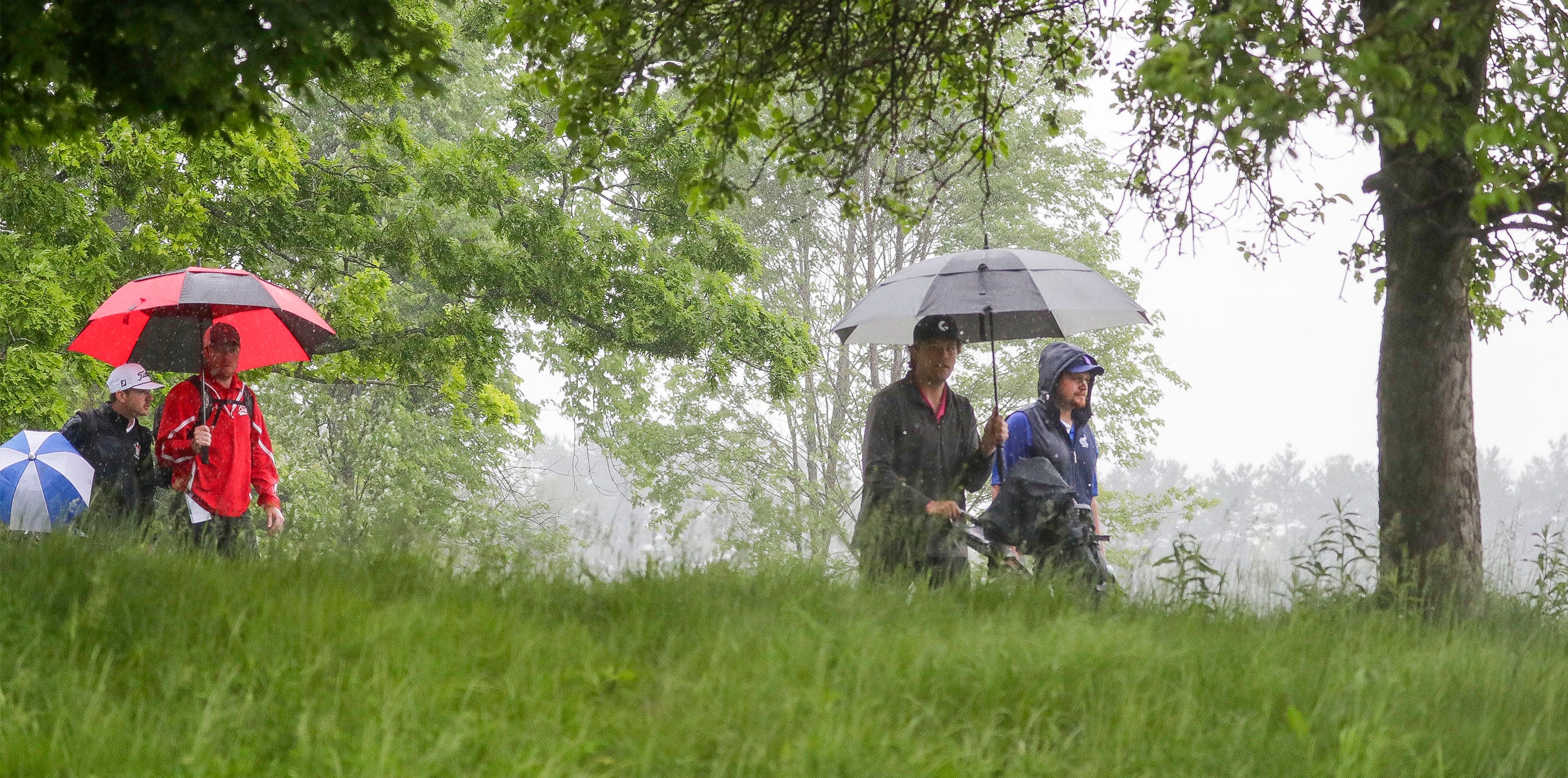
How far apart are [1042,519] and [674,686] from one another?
8.68ft

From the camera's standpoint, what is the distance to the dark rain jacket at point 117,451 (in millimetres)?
6340

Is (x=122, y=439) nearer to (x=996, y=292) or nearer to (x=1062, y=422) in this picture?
(x=996, y=292)

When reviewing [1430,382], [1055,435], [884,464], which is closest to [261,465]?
[884,464]

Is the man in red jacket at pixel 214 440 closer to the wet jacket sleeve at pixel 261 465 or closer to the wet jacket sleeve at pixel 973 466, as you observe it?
the wet jacket sleeve at pixel 261 465

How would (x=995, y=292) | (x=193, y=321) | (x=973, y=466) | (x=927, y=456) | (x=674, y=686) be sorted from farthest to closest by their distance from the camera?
(x=193, y=321), (x=995, y=292), (x=973, y=466), (x=927, y=456), (x=674, y=686)

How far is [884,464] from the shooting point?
Answer: 5371 millimetres

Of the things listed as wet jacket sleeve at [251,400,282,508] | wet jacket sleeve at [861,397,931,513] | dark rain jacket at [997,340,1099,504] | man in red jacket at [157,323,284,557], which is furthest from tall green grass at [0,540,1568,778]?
wet jacket sleeve at [251,400,282,508]

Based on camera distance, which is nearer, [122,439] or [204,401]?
[204,401]

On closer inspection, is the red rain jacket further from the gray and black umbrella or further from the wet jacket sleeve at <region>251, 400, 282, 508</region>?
the gray and black umbrella

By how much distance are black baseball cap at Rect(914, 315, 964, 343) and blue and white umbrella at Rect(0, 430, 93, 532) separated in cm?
416

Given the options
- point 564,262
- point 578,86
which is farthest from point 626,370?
point 578,86

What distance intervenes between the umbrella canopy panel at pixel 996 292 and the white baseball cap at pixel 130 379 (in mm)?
3885

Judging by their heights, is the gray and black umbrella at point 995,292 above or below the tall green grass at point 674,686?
above

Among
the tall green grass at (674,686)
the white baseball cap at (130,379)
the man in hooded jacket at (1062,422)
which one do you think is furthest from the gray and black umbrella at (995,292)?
the white baseball cap at (130,379)
